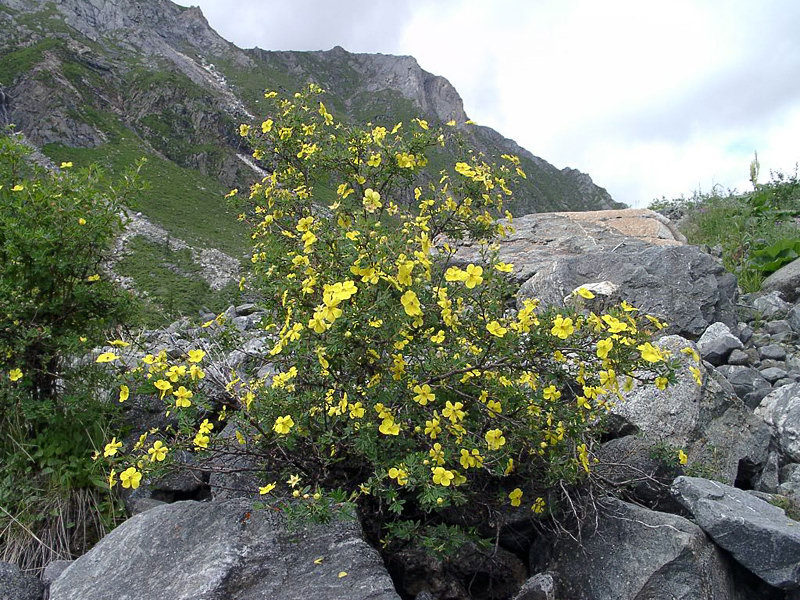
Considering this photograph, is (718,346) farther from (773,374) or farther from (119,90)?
(119,90)

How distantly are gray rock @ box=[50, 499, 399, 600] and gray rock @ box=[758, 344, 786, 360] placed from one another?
5328 mm

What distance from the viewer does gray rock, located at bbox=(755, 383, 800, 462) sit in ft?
14.6

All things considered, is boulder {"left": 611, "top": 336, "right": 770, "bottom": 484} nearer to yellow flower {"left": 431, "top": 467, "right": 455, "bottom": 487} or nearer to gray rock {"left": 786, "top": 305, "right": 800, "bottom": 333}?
yellow flower {"left": 431, "top": 467, "right": 455, "bottom": 487}

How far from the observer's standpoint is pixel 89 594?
311cm

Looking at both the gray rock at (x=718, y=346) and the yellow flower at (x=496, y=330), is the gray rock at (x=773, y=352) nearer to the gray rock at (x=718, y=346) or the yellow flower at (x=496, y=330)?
the gray rock at (x=718, y=346)

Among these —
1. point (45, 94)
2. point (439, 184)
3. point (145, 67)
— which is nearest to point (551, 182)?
point (145, 67)

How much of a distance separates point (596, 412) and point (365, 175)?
2308mm

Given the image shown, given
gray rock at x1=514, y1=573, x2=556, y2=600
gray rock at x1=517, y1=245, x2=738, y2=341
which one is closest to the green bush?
gray rock at x1=514, y1=573, x2=556, y2=600

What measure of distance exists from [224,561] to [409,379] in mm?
1376

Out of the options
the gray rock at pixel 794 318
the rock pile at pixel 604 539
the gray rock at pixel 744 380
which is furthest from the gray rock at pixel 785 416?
the gray rock at pixel 794 318

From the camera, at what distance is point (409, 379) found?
3051 mm

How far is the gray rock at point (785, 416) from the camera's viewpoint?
445 centimetres

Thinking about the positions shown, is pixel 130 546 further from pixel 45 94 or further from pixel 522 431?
pixel 45 94

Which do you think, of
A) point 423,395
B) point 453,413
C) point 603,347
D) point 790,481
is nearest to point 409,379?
point 423,395
